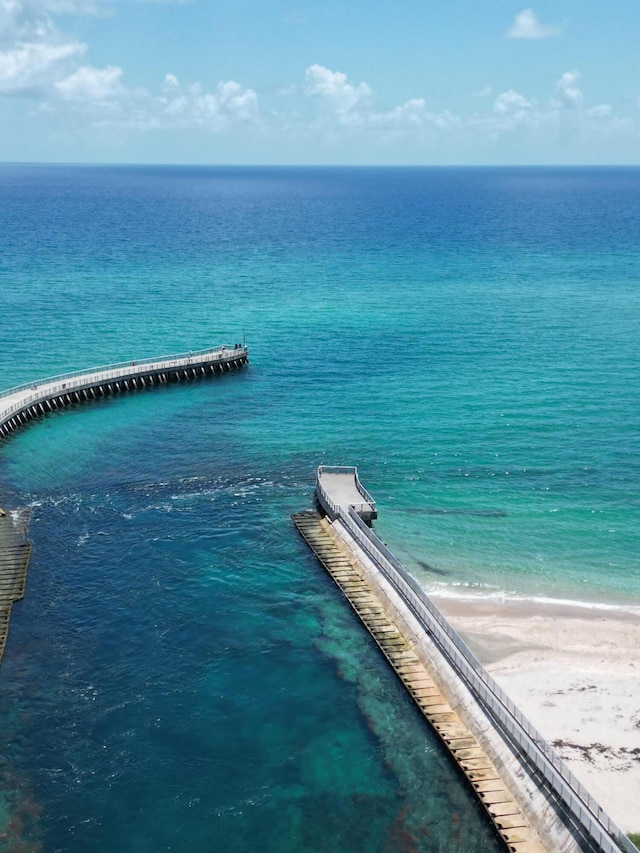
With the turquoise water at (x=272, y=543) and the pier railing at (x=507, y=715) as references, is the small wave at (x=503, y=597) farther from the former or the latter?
the pier railing at (x=507, y=715)

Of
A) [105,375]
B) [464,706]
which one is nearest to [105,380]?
[105,375]

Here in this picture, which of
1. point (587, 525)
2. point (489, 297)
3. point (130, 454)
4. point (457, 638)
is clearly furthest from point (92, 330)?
point (457, 638)

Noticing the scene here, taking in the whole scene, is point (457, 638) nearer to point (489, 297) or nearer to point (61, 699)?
point (61, 699)

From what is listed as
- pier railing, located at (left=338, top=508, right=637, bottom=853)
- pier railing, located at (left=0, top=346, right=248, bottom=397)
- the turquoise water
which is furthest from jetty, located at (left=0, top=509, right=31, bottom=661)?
pier railing, located at (left=0, top=346, right=248, bottom=397)

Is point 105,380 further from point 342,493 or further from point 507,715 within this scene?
point 507,715

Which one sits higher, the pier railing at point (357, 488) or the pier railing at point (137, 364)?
the pier railing at point (137, 364)

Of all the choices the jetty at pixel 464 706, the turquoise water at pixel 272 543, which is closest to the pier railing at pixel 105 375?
the turquoise water at pixel 272 543
